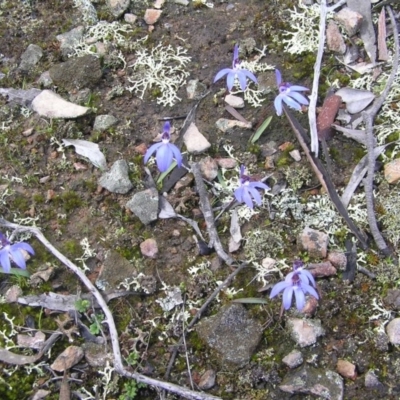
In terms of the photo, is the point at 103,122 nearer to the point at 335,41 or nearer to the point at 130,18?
the point at 130,18

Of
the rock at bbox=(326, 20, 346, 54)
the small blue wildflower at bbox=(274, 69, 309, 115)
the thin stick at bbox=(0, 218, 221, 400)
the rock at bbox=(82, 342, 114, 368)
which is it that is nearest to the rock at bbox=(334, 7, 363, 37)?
the rock at bbox=(326, 20, 346, 54)

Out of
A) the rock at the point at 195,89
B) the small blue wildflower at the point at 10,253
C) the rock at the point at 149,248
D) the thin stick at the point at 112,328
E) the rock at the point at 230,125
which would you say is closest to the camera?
the thin stick at the point at 112,328

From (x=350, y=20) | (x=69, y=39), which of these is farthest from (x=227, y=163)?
(x=69, y=39)

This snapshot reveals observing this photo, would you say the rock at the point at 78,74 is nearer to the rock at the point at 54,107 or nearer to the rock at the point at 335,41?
the rock at the point at 54,107

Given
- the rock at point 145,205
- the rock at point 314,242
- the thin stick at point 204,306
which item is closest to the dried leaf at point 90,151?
the rock at point 145,205

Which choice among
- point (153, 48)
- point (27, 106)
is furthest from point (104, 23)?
point (27, 106)

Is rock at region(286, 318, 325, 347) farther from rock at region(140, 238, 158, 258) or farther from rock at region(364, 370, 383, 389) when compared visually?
rock at region(140, 238, 158, 258)
